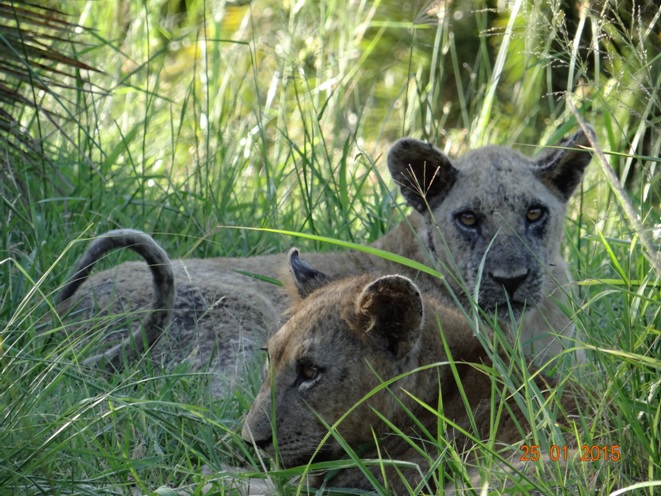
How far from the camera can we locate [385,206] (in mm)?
6297

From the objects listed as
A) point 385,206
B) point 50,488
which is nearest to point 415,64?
point 385,206

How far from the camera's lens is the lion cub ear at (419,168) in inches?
201

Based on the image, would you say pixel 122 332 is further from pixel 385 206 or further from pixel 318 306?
pixel 385 206

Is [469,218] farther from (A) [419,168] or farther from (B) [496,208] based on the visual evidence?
(A) [419,168]

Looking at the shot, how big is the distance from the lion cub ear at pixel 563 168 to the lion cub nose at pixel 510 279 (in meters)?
0.67

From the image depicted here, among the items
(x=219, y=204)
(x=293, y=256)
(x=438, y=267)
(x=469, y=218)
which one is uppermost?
(x=293, y=256)

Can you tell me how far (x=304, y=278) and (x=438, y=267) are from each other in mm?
1368

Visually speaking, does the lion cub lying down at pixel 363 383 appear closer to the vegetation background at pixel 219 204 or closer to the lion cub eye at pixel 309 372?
the lion cub eye at pixel 309 372

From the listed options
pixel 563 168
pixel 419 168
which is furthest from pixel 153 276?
pixel 563 168

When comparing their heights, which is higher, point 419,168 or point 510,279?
point 419,168

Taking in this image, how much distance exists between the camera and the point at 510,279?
15.5 feet

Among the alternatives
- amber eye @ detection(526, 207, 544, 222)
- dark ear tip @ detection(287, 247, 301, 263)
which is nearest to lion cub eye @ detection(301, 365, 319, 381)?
dark ear tip @ detection(287, 247, 301, 263)
